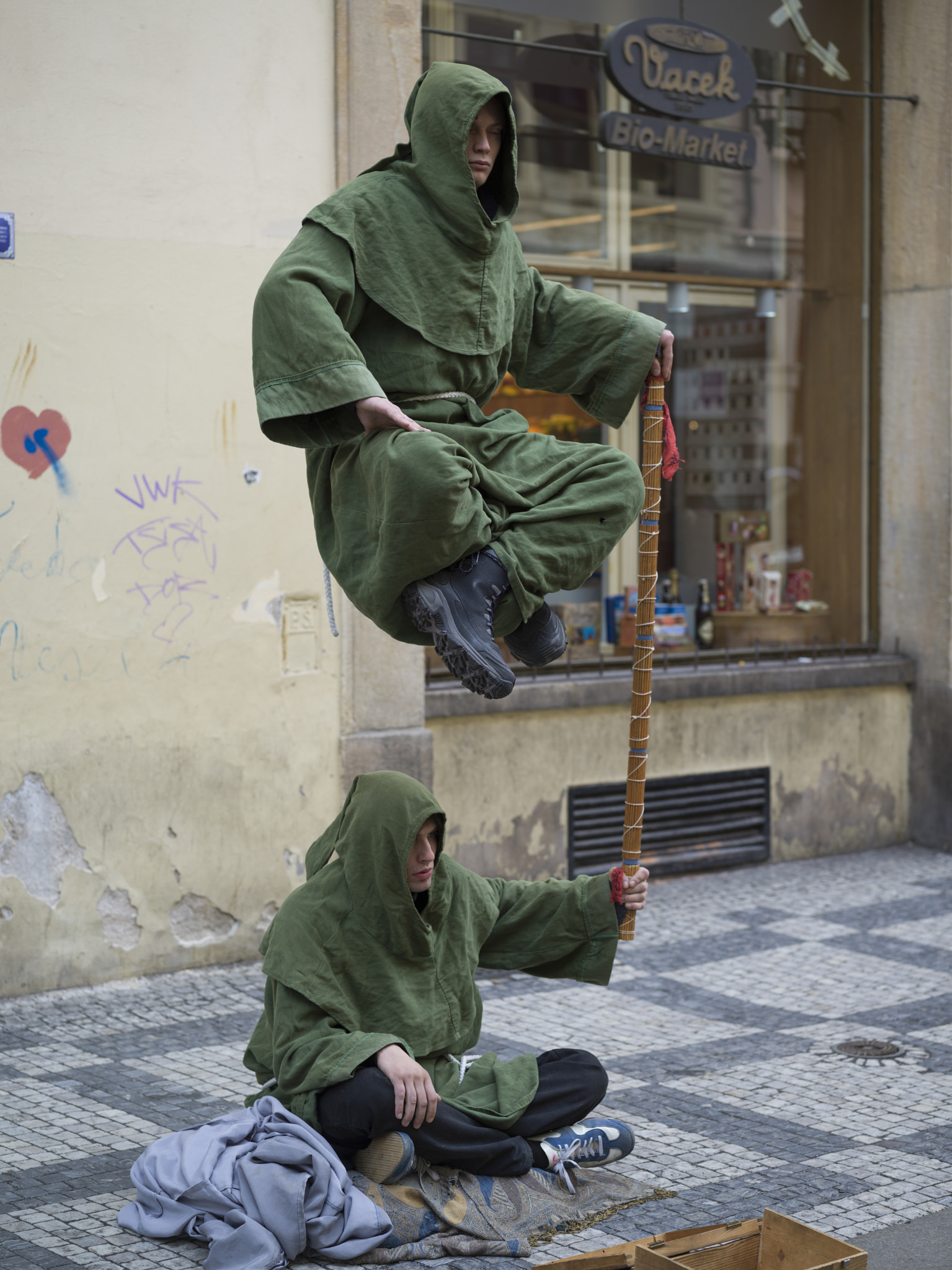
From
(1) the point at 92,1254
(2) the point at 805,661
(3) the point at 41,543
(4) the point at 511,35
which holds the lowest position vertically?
(1) the point at 92,1254

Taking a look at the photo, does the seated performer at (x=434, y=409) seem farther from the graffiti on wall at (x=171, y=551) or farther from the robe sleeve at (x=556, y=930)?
the graffiti on wall at (x=171, y=551)

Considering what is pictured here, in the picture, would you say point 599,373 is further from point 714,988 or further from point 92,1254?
point 714,988

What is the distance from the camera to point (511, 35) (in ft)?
25.9

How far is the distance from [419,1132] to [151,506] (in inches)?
127

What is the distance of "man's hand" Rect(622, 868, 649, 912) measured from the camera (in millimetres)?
4297

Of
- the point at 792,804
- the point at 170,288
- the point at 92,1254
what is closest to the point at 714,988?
the point at 792,804

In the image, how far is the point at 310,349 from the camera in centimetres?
320

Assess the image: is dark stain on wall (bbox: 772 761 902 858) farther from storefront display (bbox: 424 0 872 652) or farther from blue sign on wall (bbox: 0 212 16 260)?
blue sign on wall (bbox: 0 212 16 260)

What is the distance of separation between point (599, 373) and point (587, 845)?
451 centimetres

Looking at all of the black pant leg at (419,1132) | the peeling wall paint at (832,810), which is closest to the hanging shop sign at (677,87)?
the peeling wall paint at (832,810)

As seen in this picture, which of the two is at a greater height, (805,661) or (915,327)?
(915,327)

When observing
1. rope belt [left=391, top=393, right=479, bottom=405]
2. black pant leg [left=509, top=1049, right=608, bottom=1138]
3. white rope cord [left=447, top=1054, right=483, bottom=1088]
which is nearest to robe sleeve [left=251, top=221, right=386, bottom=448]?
rope belt [left=391, top=393, right=479, bottom=405]

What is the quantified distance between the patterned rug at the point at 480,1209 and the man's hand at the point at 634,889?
79cm

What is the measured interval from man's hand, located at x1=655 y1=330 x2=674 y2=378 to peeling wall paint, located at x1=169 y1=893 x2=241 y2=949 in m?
3.65
